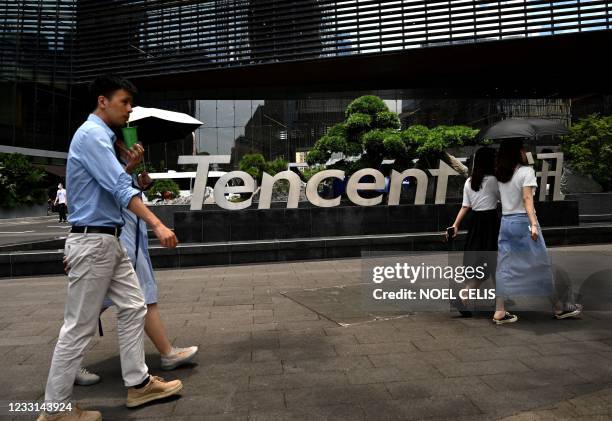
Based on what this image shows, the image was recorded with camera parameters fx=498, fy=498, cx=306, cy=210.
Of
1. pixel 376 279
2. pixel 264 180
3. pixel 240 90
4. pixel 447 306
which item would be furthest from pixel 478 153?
pixel 240 90

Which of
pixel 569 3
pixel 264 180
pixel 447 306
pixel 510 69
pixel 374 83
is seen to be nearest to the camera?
pixel 447 306

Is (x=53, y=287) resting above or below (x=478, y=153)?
below

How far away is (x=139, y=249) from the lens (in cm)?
350

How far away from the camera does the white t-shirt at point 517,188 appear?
14.9 ft

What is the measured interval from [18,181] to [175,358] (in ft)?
88.3

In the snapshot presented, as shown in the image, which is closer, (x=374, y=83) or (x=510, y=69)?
(x=510, y=69)

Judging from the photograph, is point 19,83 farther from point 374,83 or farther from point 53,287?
point 53,287

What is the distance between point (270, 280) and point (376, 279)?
5.53 feet

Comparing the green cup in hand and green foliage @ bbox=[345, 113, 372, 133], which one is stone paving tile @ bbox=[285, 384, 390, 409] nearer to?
the green cup in hand

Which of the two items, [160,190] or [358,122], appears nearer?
[358,122]

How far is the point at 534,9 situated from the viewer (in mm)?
21984
